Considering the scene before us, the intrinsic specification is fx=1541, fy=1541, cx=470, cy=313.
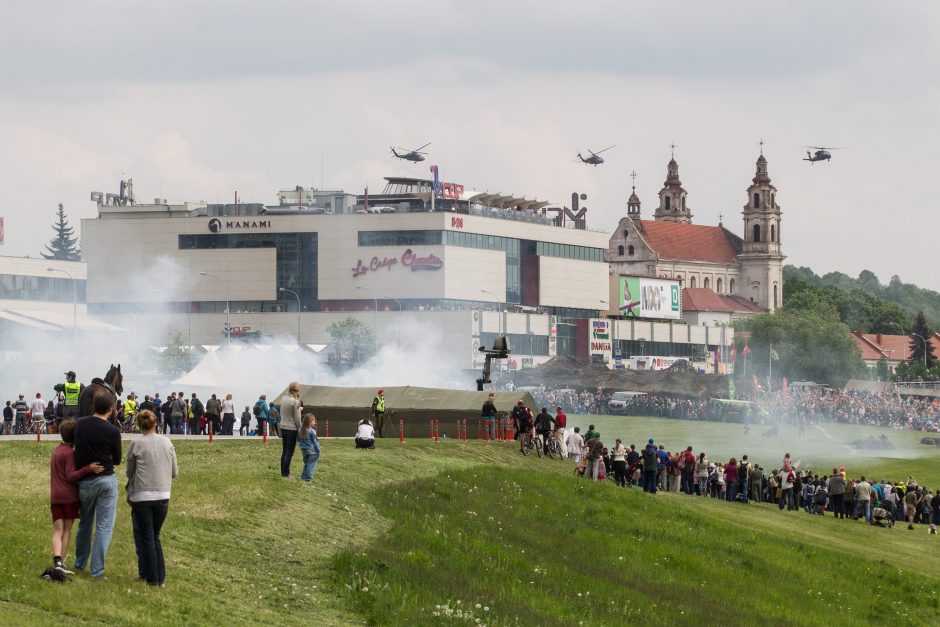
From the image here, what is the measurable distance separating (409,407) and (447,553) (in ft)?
92.8

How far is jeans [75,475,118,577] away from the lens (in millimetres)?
17594

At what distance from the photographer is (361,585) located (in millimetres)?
22094

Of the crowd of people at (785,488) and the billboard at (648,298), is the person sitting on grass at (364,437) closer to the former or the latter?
the crowd of people at (785,488)

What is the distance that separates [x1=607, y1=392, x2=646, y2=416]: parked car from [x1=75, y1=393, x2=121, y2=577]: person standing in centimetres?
8840

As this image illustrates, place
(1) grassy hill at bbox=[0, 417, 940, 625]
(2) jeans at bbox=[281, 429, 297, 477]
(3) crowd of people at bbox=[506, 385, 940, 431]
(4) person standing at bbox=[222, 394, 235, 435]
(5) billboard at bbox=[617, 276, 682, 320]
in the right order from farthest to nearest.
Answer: (5) billboard at bbox=[617, 276, 682, 320], (3) crowd of people at bbox=[506, 385, 940, 431], (4) person standing at bbox=[222, 394, 235, 435], (2) jeans at bbox=[281, 429, 297, 477], (1) grassy hill at bbox=[0, 417, 940, 625]

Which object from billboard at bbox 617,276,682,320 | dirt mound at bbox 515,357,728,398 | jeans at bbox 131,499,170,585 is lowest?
jeans at bbox 131,499,170,585

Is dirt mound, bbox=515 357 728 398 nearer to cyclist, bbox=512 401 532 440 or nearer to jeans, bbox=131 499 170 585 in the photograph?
cyclist, bbox=512 401 532 440

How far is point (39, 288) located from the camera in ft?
468

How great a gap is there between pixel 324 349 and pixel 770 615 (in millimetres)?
104196

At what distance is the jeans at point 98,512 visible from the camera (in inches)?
693

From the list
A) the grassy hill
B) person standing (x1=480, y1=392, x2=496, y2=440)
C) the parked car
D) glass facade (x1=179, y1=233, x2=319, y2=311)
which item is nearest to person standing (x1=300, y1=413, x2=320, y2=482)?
the grassy hill

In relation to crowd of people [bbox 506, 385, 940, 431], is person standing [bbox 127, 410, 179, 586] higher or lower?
lower

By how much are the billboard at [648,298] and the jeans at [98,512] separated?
174 m

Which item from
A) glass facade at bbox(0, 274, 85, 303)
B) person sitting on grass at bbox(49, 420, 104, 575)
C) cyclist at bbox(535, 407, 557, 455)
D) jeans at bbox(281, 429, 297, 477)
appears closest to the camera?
person sitting on grass at bbox(49, 420, 104, 575)
